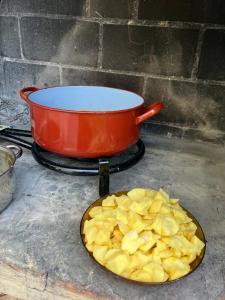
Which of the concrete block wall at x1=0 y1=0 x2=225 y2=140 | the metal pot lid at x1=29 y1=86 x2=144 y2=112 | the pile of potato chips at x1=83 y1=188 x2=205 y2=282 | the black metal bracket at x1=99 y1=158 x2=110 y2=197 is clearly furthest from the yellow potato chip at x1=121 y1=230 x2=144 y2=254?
the concrete block wall at x1=0 y1=0 x2=225 y2=140

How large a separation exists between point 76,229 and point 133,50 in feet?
2.00

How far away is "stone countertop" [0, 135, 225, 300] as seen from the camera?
0.48 metres

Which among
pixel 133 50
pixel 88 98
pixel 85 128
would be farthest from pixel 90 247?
pixel 133 50

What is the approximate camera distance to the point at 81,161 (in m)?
0.81

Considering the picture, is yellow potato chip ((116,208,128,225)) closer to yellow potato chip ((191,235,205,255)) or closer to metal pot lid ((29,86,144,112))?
yellow potato chip ((191,235,205,255))

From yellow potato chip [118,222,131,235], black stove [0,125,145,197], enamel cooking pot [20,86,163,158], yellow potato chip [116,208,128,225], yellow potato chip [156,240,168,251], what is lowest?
black stove [0,125,145,197]

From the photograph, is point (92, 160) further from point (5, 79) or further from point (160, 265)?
point (5, 79)

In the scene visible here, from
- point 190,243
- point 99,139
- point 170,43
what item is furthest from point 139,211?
point 170,43

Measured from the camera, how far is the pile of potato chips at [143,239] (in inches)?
17.6

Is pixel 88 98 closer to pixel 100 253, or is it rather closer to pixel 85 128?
pixel 85 128

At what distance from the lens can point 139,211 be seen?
0.52 metres

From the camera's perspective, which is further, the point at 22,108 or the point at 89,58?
the point at 22,108

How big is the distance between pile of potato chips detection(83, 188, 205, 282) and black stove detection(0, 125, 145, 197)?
4.2 inches

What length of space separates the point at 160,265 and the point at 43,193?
0.34 meters
